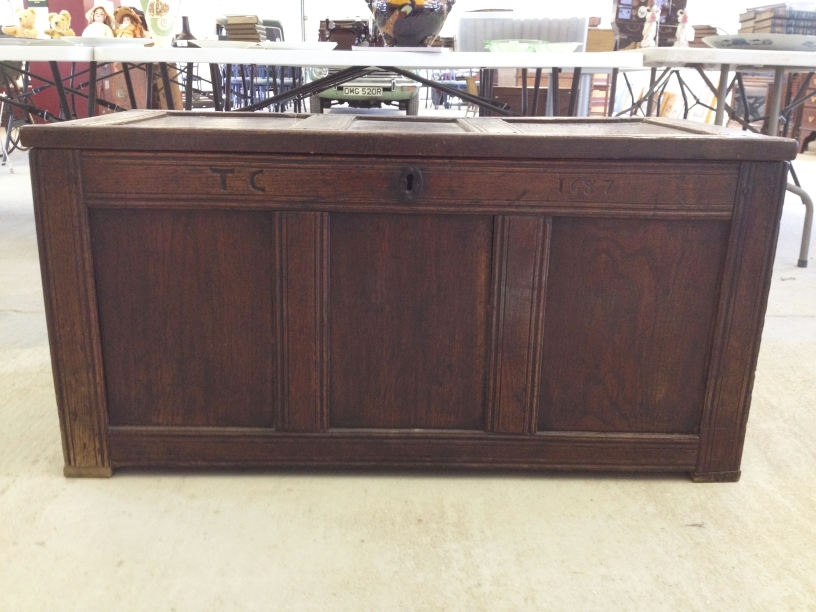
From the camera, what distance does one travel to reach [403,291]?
1.01 m

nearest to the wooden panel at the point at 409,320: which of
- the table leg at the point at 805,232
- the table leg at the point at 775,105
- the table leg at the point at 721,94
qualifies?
the table leg at the point at 721,94

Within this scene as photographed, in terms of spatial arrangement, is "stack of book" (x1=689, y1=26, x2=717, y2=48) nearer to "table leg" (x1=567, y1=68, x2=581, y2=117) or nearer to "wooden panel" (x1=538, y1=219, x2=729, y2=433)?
"table leg" (x1=567, y1=68, x2=581, y2=117)

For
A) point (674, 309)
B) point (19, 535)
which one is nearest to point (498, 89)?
point (674, 309)

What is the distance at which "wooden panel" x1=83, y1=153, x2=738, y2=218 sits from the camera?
944mm

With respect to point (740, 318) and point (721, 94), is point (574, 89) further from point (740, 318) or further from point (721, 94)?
point (740, 318)

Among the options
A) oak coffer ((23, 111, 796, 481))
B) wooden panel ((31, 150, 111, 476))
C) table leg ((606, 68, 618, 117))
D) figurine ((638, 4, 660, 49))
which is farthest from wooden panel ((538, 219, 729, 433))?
table leg ((606, 68, 618, 117))

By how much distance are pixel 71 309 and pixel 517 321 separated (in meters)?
0.60

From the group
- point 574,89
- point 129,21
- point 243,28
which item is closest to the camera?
point 574,89

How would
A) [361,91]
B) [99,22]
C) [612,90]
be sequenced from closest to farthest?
[99,22] → [612,90] → [361,91]

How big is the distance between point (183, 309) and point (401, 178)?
347 millimetres

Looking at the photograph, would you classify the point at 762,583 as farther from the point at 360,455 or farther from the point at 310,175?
the point at 310,175

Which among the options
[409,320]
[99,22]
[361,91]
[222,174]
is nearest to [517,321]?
[409,320]

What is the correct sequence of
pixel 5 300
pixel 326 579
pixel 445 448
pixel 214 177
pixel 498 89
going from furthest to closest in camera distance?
1. pixel 498 89
2. pixel 5 300
3. pixel 445 448
4. pixel 214 177
5. pixel 326 579

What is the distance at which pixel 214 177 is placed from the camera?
95 centimetres
